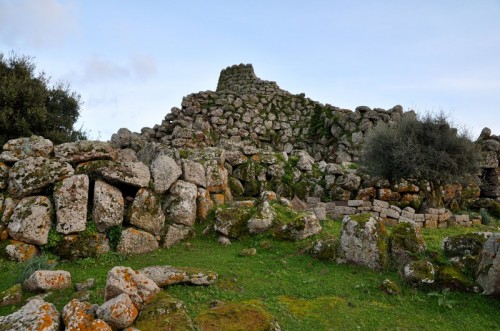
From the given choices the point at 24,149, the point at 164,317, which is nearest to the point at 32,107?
the point at 24,149

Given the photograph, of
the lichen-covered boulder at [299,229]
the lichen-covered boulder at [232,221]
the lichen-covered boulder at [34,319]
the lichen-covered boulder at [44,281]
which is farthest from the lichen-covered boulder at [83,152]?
the lichen-covered boulder at [34,319]

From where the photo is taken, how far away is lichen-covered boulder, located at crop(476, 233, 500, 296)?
7953 millimetres

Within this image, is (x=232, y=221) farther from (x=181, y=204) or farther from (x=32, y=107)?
(x=32, y=107)

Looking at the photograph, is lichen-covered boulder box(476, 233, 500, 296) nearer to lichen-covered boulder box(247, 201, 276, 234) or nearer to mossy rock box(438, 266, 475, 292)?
mossy rock box(438, 266, 475, 292)

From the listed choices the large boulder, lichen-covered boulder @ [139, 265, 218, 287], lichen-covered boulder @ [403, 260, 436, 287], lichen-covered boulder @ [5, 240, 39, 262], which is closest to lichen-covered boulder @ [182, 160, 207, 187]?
the large boulder

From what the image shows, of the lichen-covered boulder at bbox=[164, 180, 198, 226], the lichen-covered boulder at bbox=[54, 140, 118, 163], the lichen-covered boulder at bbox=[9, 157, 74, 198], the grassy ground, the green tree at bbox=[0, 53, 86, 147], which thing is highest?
the green tree at bbox=[0, 53, 86, 147]

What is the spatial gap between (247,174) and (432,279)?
9.05 m

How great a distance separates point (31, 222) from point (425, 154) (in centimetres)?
1545

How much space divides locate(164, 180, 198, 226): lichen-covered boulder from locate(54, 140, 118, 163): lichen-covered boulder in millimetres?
2199

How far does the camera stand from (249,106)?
87.1ft

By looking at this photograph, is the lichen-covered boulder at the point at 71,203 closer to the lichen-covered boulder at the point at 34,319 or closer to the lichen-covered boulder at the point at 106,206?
the lichen-covered boulder at the point at 106,206

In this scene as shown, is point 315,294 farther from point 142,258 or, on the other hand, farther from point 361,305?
point 142,258

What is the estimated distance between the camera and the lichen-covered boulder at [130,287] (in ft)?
21.2

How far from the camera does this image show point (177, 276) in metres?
7.87
